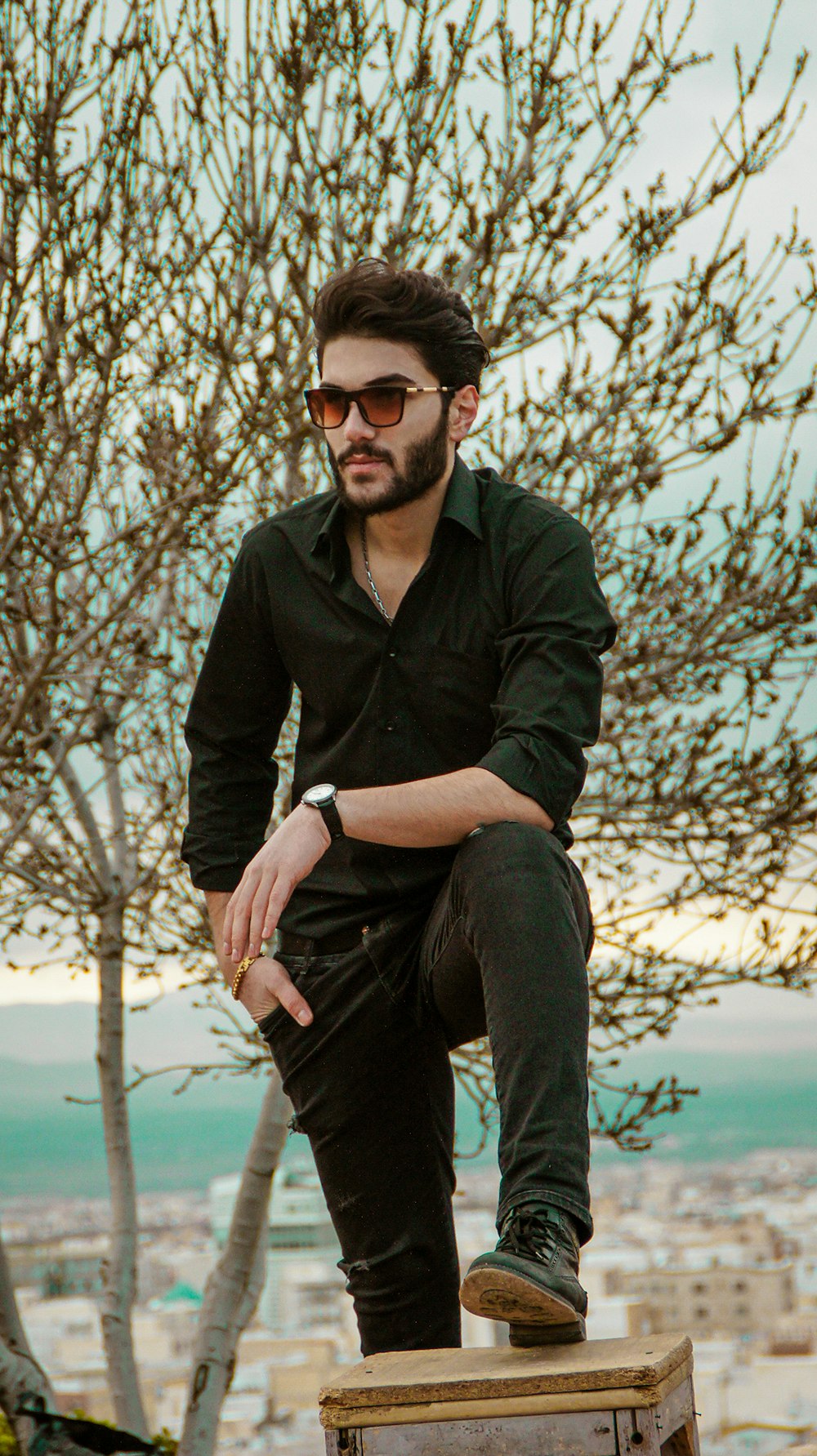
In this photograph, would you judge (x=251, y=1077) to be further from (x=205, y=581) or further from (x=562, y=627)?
(x=562, y=627)

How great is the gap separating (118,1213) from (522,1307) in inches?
200

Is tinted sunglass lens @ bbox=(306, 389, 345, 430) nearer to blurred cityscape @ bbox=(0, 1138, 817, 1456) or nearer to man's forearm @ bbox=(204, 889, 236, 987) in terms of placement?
man's forearm @ bbox=(204, 889, 236, 987)

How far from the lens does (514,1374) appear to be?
1.47 m

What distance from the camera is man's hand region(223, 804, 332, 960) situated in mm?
1820

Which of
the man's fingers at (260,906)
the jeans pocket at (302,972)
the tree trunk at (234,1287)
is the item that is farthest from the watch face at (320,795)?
the tree trunk at (234,1287)

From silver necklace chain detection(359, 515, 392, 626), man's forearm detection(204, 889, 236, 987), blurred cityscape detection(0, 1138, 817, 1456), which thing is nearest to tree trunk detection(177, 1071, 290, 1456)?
blurred cityscape detection(0, 1138, 817, 1456)

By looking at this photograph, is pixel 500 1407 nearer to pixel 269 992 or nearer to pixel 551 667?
pixel 269 992

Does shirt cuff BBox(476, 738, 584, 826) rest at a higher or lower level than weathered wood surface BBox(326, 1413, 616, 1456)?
higher

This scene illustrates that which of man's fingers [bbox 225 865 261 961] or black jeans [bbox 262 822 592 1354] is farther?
black jeans [bbox 262 822 592 1354]

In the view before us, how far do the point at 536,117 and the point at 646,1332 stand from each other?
4.56m

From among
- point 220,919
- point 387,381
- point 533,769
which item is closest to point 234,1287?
point 220,919

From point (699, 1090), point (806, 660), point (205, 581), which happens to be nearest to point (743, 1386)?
point (699, 1090)

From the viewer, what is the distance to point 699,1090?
498 cm

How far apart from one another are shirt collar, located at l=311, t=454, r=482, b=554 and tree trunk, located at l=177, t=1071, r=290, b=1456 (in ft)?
12.7
